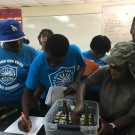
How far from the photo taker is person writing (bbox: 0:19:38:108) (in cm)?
122

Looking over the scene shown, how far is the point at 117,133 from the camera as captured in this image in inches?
36.5

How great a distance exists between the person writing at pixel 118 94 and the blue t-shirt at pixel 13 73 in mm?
485

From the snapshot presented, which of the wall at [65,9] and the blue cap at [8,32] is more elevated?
the wall at [65,9]

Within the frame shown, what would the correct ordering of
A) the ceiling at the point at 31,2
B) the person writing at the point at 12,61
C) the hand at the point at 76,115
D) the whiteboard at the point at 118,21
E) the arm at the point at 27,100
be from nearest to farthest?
the hand at the point at 76,115 < the arm at the point at 27,100 < the person writing at the point at 12,61 < the whiteboard at the point at 118,21 < the ceiling at the point at 31,2

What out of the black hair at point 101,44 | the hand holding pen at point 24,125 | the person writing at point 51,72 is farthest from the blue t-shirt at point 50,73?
the black hair at point 101,44

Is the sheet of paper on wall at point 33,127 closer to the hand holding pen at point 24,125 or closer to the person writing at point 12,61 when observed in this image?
the hand holding pen at point 24,125

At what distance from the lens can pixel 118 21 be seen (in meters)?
3.93

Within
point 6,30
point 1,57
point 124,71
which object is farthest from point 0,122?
point 124,71

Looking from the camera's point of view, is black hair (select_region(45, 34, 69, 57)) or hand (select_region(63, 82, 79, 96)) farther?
hand (select_region(63, 82, 79, 96))

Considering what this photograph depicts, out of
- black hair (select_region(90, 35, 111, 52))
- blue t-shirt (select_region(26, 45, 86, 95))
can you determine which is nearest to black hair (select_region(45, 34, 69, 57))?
blue t-shirt (select_region(26, 45, 86, 95))

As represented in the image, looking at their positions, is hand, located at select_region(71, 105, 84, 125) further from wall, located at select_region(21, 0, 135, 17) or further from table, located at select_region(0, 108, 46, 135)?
wall, located at select_region(21, 0, 135, 17)

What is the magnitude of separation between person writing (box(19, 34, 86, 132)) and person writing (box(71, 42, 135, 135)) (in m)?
0.15

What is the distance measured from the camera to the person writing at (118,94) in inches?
37.6

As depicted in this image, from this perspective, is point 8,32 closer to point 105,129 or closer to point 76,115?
point 76,115
